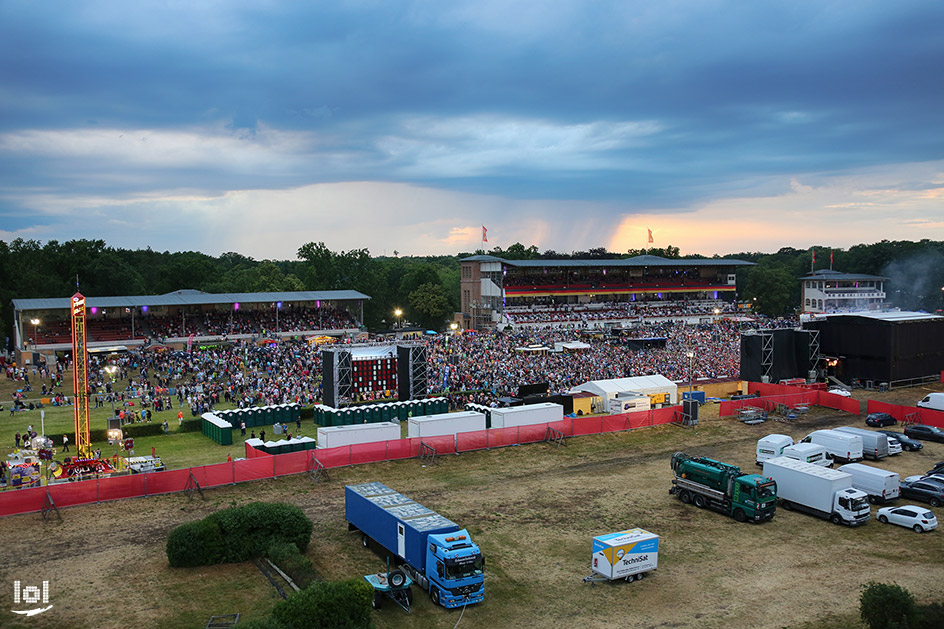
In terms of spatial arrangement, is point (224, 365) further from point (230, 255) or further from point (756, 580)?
point (230, 255)

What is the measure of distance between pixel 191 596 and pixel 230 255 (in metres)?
175

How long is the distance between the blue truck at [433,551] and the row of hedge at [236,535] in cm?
270

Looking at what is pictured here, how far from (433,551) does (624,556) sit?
→ 19.3ft

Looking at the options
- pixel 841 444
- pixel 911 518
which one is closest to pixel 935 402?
pixel 841 444

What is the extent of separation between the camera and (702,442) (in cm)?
3691

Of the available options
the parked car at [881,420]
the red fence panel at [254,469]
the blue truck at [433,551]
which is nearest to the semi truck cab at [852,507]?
the blue truck at [433,551]

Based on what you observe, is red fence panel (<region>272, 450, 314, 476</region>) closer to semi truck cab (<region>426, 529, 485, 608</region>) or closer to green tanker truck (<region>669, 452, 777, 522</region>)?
semi truck cab (<region>426, 529, 485, 608</region>)

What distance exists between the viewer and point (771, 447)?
104 feet

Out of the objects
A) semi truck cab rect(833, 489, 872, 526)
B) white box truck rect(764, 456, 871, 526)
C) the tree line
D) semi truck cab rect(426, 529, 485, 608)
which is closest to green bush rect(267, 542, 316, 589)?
semi truck cab rect(426, 529, 485, 608)

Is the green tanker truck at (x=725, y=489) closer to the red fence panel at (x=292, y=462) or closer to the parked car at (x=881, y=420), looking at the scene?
the red fence panel at (x=292, y=462)

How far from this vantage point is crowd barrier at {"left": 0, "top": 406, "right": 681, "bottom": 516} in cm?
2484

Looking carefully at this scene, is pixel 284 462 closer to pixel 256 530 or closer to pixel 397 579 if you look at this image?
pixel 256 530

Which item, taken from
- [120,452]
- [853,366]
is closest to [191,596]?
[120,452]

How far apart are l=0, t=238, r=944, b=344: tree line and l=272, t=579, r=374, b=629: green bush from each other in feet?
220
